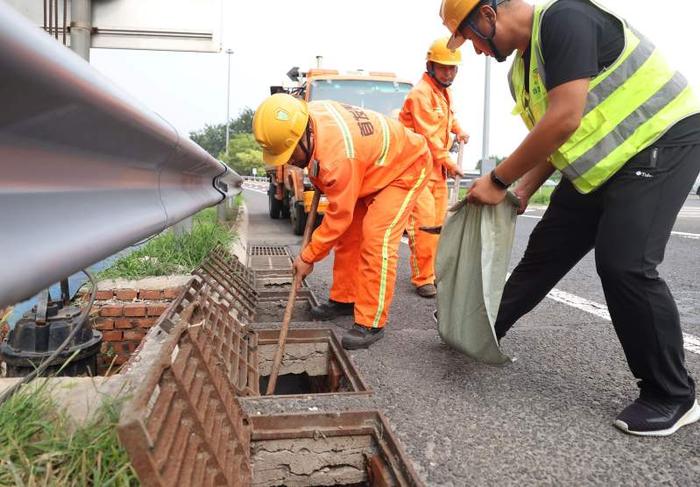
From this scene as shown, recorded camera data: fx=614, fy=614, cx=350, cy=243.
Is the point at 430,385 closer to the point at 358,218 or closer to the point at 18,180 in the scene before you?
the point at 358,218

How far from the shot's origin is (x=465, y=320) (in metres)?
2.84

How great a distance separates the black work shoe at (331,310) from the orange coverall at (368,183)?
18.6 inches

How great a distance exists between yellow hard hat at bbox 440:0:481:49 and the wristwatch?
1.93 ft


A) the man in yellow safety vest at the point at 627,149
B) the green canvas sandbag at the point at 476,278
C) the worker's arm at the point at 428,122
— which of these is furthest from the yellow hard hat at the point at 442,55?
the man in yellow safety vest at the point at 627,149

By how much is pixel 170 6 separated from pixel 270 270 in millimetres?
2331

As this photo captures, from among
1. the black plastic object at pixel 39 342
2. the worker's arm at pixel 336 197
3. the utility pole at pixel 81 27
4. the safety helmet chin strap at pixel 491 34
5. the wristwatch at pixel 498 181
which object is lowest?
the black plastic object at pixel 39 342

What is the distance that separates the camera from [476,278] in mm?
2852

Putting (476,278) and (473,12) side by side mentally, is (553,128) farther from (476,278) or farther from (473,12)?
(476,278)

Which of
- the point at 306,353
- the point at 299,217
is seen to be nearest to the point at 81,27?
the point at 306,353

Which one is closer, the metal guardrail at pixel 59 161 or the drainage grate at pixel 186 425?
the metal guardrail at pixel 59 161

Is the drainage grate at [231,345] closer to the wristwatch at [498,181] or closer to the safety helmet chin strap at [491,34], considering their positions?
the wristwatch at [498,181]

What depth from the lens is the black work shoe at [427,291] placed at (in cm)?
476

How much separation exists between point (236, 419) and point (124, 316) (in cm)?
193

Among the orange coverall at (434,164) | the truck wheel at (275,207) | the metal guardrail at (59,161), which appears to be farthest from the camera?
the truck wheel at (275,207)
